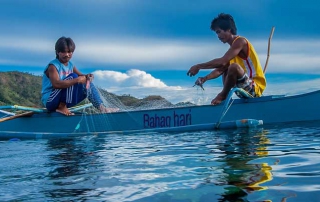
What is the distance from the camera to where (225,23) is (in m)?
7.13

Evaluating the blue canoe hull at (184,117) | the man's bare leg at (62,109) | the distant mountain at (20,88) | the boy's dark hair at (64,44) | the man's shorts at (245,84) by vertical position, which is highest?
the distant mountain at (20,88)

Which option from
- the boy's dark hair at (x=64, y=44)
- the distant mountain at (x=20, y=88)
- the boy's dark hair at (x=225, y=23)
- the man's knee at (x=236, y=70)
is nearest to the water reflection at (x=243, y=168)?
the man's knee at (x=236, y=70)

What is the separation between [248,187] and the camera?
2.36 m

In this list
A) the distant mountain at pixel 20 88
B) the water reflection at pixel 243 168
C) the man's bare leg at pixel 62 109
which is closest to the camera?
the water reflection at pixel 243 168

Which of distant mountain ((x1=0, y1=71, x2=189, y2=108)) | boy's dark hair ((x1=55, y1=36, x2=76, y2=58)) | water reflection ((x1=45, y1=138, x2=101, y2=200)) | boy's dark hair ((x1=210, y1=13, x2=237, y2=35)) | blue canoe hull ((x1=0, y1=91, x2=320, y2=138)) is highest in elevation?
distant mountain ((x1=0, y1=71, x2=189, y2=108))

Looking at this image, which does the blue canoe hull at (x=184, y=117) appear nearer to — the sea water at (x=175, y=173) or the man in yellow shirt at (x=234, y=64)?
the man in yellow shirt at (x=234, y=64)

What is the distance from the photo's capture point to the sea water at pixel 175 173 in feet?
7.67

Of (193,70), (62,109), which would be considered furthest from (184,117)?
(62,109)

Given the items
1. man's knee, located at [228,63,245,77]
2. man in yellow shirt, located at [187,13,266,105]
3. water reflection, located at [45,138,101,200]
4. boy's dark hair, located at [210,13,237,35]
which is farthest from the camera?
boy's dark hair, located at [210,13,237,35]

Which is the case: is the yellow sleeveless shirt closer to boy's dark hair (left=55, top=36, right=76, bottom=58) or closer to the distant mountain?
boy's dark hair (left=55, top=36, right=76, bottom=58)

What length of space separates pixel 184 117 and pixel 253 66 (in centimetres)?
144

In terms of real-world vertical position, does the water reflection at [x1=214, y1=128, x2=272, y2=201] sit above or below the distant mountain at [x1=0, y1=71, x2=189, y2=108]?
below

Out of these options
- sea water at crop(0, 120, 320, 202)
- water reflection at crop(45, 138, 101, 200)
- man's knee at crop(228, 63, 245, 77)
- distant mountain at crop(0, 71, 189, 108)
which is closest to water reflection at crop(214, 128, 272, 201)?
sea water at crop(0, 120, 320, 202)

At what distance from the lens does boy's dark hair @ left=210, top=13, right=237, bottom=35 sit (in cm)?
713
